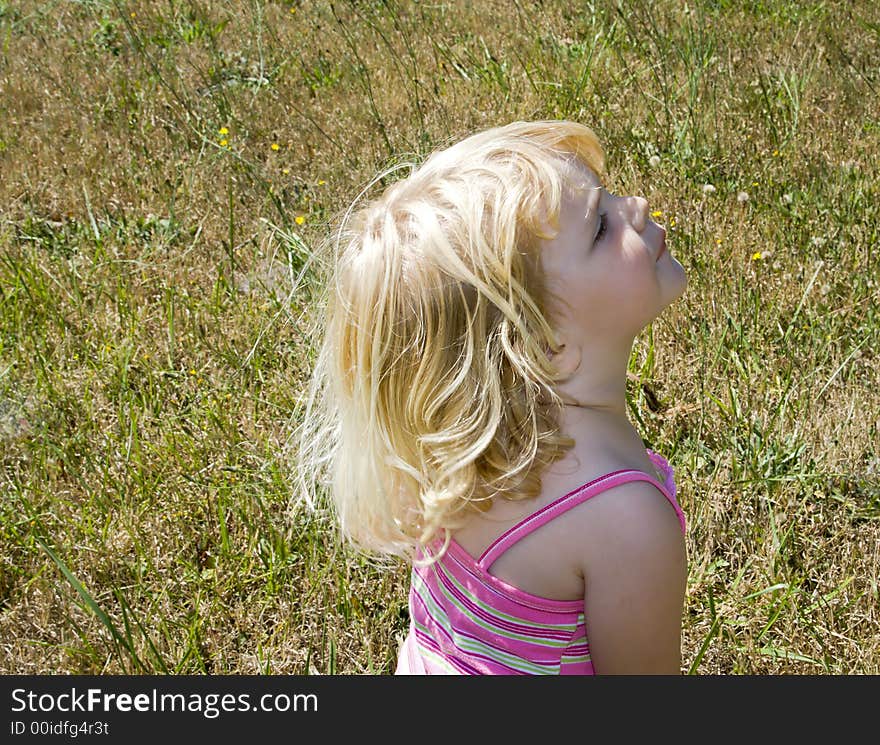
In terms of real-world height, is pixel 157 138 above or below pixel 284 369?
above

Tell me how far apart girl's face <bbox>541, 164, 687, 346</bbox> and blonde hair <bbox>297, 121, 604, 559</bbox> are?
0.03 meters

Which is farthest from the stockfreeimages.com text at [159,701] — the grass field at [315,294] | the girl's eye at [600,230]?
the girl's eye at [600,230]

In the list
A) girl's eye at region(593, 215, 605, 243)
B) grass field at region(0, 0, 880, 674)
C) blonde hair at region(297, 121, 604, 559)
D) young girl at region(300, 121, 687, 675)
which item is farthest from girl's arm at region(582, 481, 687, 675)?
grass field at region(0, 0, 880, 674)

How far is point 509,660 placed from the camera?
5.20 ft

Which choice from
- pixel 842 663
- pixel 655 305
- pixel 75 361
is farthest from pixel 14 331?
pixel 842 663

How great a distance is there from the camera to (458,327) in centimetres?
150

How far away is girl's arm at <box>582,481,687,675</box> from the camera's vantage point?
1436 mm

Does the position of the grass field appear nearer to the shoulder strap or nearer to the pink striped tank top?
the pink striped tank top

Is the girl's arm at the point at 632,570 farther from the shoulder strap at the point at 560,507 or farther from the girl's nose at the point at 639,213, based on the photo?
the girl's nose at the point at 639,213

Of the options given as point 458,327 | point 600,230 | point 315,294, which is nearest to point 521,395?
point 458,327

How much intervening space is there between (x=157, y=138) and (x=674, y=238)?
2010mm

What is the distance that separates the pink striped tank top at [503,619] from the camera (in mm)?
1508

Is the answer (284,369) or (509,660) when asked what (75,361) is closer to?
(284,369)

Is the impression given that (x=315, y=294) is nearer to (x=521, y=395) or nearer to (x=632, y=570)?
(x=521, y=395)
